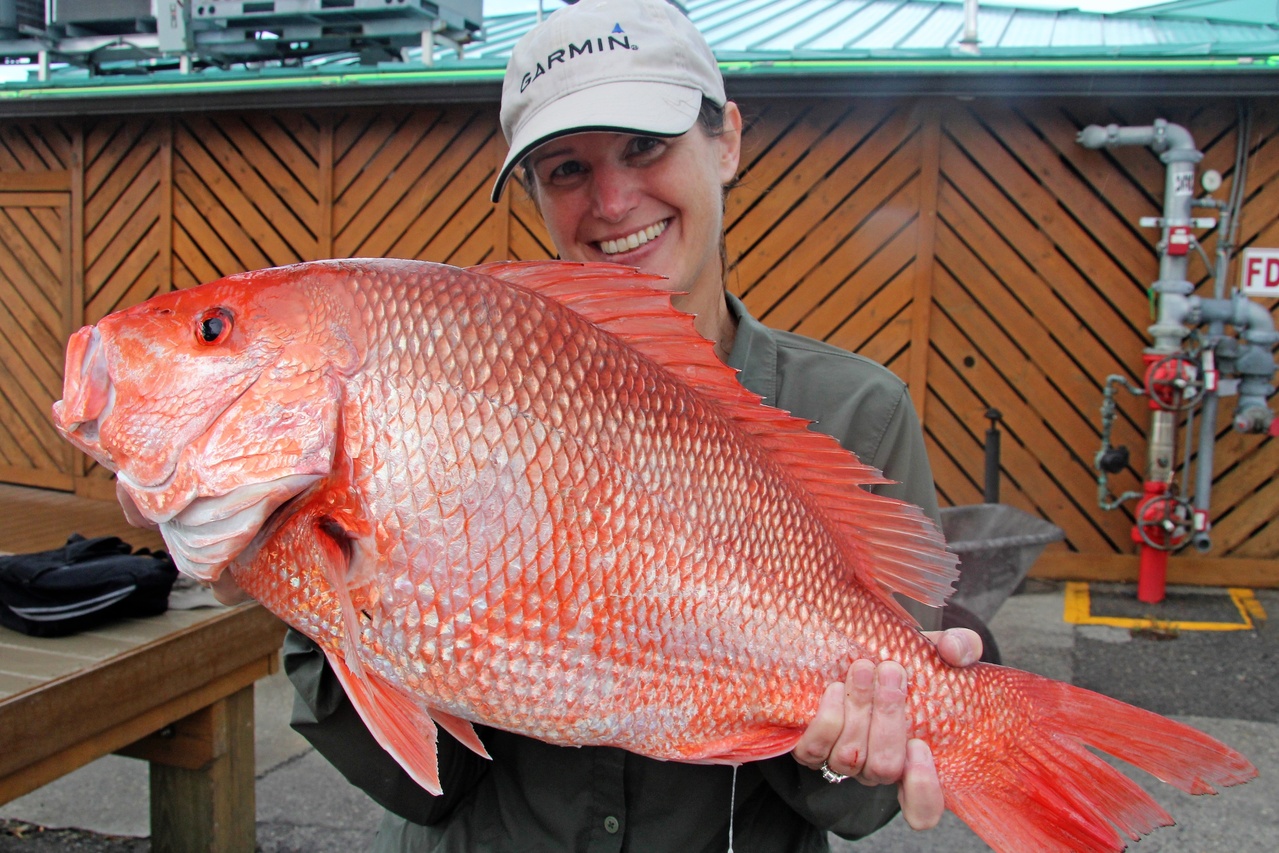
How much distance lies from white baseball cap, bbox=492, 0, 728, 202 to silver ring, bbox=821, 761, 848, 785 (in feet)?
3.46

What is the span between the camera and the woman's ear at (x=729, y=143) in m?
1.96

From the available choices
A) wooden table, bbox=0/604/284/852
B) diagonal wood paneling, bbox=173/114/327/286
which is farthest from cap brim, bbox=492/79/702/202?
diagonal wood paneling, bbox=173/114/327/286

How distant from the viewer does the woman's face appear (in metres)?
1.74

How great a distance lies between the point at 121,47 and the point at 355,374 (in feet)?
26.7

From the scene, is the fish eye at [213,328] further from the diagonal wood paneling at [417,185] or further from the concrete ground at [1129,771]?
the diagonal wood paneling at [417,185]

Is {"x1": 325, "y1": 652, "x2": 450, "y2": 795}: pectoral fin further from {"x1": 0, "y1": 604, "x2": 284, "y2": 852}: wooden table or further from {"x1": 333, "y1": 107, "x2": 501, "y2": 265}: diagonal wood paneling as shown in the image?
{"x1": 333, "y1": 107, "x2": 501, "y2": 265}: diagonal wood paneling

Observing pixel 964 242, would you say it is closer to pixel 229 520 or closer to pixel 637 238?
pixel 637 238

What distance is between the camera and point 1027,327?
636 centimetres

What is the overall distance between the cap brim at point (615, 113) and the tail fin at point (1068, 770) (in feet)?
3.36

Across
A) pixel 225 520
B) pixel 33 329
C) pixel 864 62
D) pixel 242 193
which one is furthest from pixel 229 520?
pixel 33 329

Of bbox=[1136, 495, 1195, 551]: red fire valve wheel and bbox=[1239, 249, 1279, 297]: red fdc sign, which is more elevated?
bbox=[1239, 249, 1279, 297]: red fdc sign

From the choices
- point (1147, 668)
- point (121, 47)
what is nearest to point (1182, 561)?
point (1147, 668)

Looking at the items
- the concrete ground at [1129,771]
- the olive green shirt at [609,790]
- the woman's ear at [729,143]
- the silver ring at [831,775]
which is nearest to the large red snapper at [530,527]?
the silver ring at [831,775]

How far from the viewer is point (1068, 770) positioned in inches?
59.0
